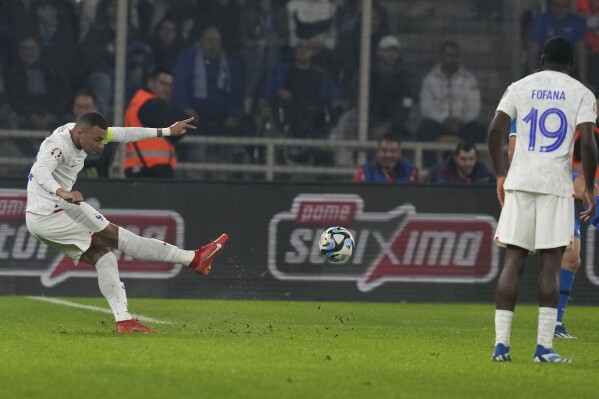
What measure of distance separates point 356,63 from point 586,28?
324 centimetres

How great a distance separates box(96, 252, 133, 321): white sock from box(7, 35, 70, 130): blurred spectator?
694 centimetres

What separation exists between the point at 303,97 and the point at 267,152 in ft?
3.34

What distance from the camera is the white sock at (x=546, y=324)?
8.06m

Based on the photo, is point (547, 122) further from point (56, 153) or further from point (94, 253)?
point (94, 253)

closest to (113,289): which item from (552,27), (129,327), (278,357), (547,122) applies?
(129,327)

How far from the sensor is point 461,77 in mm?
17828

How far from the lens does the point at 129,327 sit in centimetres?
1004

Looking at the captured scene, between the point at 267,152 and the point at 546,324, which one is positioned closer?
the point at 546,324

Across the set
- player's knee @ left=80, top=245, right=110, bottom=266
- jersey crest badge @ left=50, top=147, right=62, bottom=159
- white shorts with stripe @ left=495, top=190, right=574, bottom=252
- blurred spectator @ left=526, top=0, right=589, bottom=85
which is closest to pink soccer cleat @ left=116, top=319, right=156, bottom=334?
player's knee @ left=80, top=245, right=110, bottom=266

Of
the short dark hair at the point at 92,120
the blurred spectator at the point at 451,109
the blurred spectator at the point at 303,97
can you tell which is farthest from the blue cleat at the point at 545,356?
the blurred spectator at the point at 451,109

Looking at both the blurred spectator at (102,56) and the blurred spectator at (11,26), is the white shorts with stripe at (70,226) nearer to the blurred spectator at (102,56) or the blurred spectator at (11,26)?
the blurred spectator at (102,56)

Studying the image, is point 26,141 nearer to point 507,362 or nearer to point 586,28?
point 586,28

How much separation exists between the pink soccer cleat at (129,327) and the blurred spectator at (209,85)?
720cm

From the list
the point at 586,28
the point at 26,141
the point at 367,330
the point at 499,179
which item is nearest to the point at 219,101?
the point at 26,141
